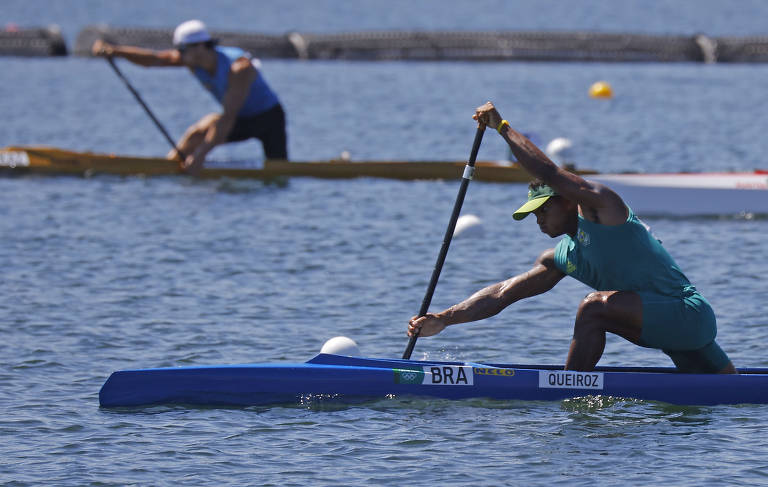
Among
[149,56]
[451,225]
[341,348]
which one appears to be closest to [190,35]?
[149,56]

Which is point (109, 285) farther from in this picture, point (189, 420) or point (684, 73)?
point (684, 73)

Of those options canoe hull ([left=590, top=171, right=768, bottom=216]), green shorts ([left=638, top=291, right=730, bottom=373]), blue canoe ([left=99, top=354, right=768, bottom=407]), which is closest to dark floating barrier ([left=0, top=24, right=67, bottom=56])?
canoe hull ([left=590, top=171, right=768, bottom=216])

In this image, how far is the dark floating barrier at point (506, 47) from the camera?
32.5 m

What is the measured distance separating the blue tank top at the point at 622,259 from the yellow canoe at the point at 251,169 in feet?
30.4

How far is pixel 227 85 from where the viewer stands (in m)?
15.9

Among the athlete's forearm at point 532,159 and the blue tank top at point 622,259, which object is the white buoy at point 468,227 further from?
the athlete's forearm at point 532,159

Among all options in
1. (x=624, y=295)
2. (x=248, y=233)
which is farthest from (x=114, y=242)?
(x=624, y=295)

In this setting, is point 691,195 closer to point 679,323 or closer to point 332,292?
point 332,292

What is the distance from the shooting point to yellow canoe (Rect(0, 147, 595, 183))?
1706 centimetres

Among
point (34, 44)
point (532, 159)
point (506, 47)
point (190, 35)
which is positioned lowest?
point (532, 159)

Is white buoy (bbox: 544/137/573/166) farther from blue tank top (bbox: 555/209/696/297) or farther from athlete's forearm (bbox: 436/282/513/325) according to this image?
blue tank top (bbox: 555/209/696/297)

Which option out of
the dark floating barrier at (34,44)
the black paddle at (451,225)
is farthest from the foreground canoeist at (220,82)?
the dark floating barrier at (34,44)

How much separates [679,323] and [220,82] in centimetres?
930

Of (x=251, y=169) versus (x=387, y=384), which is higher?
(x=251, y=169)
